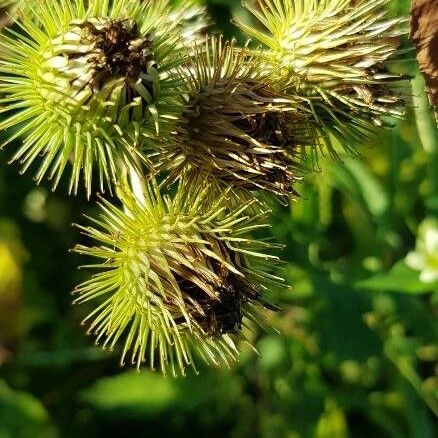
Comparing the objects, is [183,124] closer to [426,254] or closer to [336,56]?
[336,56]

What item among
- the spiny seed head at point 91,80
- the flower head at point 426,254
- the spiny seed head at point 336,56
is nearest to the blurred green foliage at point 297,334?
the flower head at point 426,254

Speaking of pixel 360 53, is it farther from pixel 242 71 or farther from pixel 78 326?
pixel 78 326

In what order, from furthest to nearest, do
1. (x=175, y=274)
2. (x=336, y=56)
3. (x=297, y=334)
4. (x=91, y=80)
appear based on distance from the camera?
(x=297, y=334)
(x=336, y=56)
(x=175, y=274)
(x=91, y=80)

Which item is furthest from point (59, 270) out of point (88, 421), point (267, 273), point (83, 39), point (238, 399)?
point (83, 39)

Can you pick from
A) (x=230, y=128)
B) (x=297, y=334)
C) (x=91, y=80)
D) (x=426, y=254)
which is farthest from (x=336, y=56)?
(x=297, y=334)

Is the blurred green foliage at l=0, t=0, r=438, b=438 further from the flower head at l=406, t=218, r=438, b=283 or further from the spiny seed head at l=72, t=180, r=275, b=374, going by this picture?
the spiny seed head at l=72, t=180, r=275, b=374

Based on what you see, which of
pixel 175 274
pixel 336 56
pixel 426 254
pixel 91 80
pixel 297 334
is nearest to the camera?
pixel 91 80

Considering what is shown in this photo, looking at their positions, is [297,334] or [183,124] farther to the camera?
[297,334]
